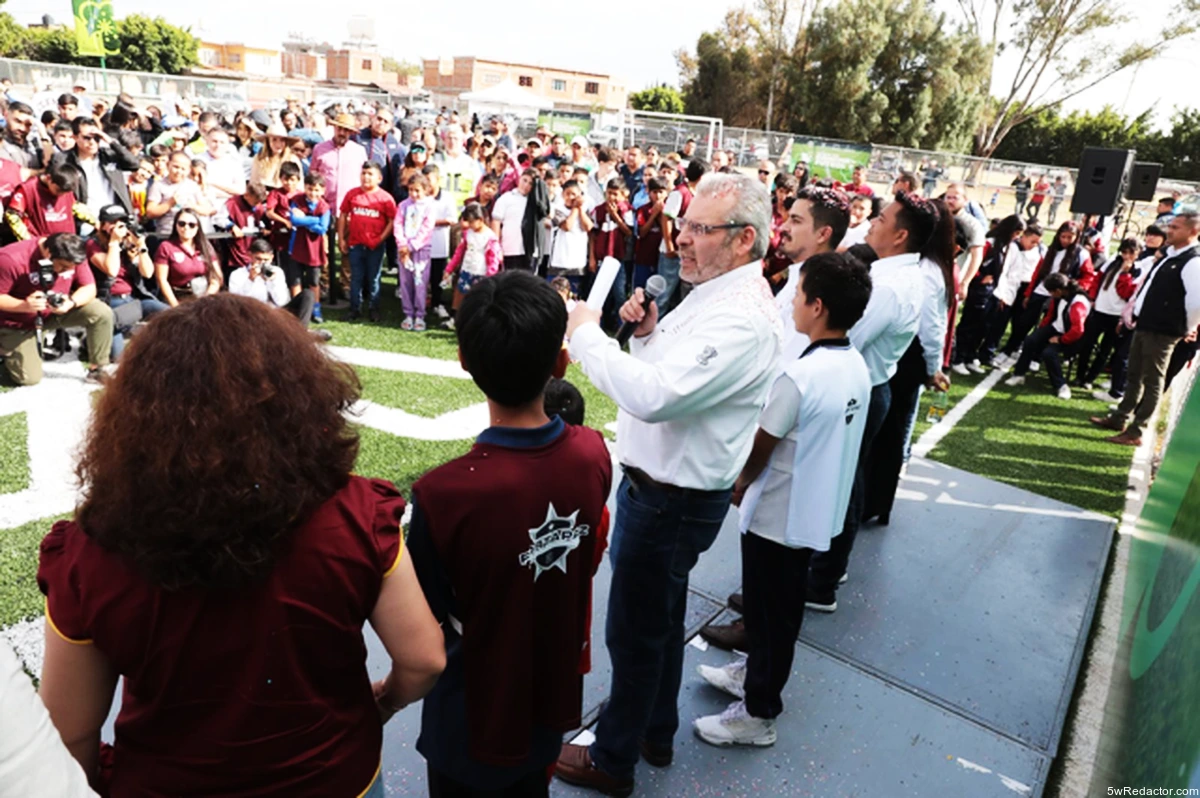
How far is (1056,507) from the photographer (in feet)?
18.5

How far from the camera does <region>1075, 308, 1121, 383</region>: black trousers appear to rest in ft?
29.5

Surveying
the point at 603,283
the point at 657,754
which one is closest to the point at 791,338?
the point at 603,283

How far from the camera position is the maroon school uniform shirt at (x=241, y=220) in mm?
7820

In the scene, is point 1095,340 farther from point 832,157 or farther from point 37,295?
point 832,157

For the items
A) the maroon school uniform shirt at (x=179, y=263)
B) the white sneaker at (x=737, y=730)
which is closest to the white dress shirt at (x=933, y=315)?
the white sneaker at (x=737, y=730)

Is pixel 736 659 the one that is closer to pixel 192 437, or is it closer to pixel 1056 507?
pixel 192 437

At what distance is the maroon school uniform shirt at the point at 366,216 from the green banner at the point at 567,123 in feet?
52.0

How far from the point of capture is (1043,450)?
23.0 ft

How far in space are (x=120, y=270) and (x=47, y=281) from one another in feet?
2.86

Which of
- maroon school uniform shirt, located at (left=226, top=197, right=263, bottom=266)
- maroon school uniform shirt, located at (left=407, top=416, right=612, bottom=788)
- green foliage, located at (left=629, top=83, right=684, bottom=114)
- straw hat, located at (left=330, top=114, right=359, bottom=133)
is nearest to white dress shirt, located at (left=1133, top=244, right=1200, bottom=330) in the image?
maroon school uniform shirt, located at (left=407, top=416, right=612, bottom=788)

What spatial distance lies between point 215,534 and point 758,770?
7.92ft

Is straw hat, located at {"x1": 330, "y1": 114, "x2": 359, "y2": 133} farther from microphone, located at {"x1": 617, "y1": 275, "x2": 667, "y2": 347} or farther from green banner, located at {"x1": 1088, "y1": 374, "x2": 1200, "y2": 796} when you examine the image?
green banner, located at {"x1": 1088, "y1": 374, "x2": 1200, "y2": 796}

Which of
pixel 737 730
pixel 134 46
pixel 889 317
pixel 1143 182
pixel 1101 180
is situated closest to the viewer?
pixel 737 730

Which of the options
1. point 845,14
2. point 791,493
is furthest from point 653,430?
point 845,14
